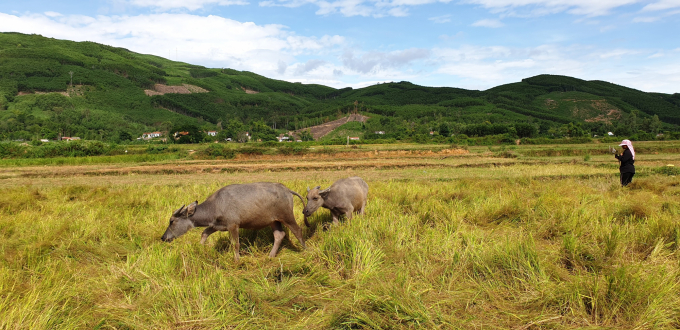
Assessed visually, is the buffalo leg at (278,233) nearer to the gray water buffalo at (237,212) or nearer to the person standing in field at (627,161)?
the gray water buffalo at (237,212)

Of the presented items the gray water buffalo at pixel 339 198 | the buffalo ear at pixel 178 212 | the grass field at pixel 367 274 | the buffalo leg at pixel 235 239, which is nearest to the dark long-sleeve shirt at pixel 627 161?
the grass field at pixel 367 274

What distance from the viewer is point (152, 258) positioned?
200 inches

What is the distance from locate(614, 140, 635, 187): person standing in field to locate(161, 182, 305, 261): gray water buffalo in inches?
511

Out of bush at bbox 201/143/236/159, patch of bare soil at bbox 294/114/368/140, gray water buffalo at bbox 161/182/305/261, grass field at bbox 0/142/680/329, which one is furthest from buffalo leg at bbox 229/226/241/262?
patch of bare soil at bbox 294/114/368/140

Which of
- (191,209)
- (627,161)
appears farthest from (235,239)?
(627,161)

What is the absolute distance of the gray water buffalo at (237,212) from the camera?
18.2ft

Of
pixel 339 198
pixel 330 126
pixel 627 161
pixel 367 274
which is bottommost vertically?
pixel 367 274

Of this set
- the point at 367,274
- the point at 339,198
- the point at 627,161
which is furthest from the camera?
the point at 627,161

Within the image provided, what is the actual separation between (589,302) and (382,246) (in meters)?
2.74

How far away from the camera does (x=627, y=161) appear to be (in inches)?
487

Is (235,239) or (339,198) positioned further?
(339,198)

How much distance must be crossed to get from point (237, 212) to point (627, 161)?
47.3 feet

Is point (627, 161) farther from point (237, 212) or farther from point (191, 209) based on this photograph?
point (191, 209)

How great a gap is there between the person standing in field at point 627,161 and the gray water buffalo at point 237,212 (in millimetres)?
12980
